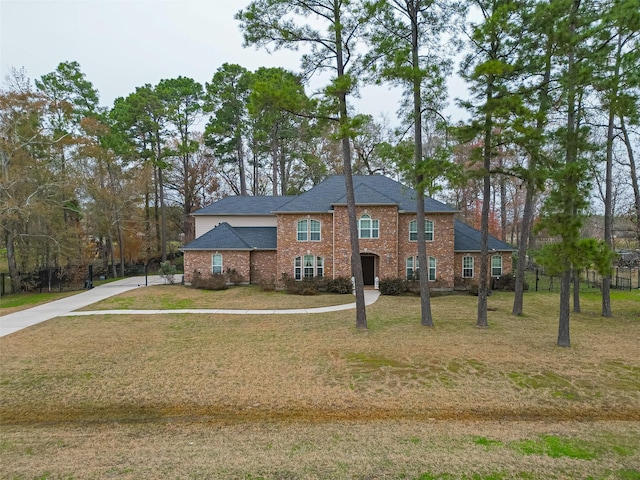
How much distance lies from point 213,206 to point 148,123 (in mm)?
11448

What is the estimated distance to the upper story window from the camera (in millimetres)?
21172

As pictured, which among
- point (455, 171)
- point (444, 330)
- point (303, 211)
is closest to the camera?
point (455, 171)

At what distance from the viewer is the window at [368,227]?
2042 cm

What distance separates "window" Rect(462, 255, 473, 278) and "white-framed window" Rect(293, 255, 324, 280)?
8581mm

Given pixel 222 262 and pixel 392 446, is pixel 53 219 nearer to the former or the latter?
pixel 222 262

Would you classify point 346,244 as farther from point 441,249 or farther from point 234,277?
point 234,277

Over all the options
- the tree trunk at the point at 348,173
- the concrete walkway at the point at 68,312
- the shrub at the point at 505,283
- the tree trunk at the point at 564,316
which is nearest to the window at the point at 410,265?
the concrete walkway at the point at 68,312

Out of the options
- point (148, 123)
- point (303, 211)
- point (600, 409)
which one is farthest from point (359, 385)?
point (148, 123)

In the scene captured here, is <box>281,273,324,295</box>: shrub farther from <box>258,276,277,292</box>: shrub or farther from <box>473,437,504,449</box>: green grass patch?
<box>473,437,504,449</box>: green grass patch

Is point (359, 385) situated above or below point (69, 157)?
below

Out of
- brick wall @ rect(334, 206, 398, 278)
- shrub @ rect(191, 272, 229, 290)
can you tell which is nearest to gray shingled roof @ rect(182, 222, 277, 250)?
shrub @ rect(191, 272, 229, 290)

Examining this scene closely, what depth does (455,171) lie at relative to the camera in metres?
10.5

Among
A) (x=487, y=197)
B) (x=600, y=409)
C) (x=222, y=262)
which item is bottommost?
(x=600, y=409)

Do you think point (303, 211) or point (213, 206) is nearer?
point (303, 211)
